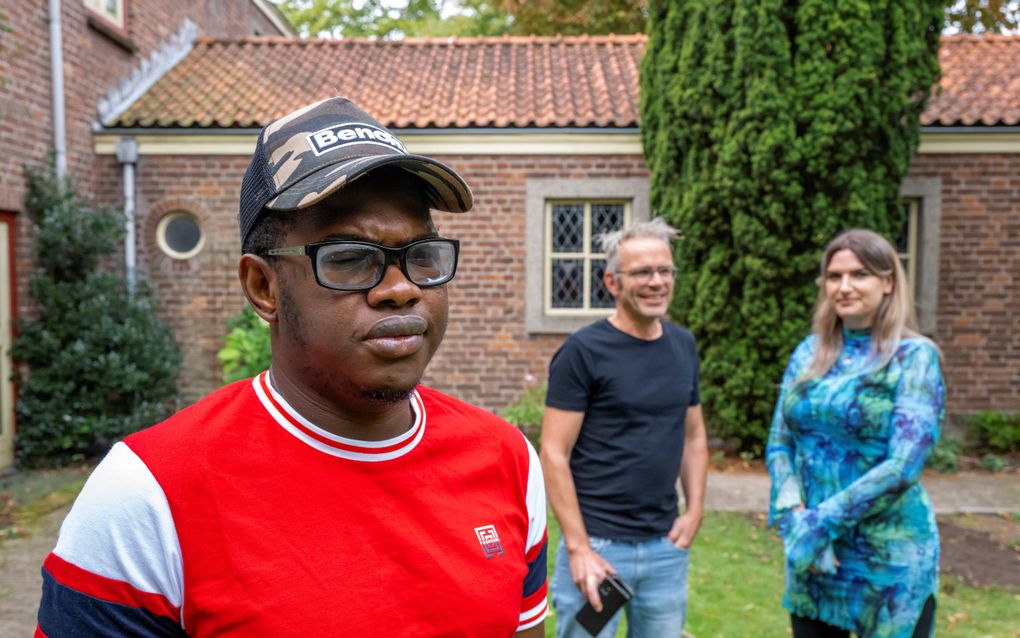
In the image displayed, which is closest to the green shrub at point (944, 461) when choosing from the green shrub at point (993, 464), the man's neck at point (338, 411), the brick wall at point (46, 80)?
the green shrub at point (993, 464)

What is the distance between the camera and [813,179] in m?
7.32

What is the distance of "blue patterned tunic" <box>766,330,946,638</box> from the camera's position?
2.53 m

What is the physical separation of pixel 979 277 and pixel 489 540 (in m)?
9.30

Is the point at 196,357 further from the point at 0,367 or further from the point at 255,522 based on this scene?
the point at 255,522

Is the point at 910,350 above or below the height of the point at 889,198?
below

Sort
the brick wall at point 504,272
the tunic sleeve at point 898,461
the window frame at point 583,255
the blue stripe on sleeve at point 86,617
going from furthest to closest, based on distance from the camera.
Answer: the window frame at point 583,255, the brick wall at point 504,272, the tunic sleeve at point 898,461, the blue stripe on sleeve at point 86,617

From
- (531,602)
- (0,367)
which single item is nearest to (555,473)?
(531,602)

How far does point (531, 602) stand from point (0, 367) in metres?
7.75

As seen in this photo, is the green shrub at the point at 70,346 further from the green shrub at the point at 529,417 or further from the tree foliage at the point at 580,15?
the tree foliage at the point at 580,15

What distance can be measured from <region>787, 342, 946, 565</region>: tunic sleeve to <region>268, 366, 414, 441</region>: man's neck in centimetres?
190

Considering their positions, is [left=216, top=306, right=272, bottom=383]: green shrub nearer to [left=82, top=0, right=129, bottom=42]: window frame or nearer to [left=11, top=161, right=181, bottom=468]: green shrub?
[left=11, top=161, right=181, bottom=468]: green shrub

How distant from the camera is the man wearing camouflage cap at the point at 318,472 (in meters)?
1.08

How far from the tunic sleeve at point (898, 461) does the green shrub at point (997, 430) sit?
719 cm

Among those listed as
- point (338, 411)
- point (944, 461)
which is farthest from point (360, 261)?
point (944, 461)
